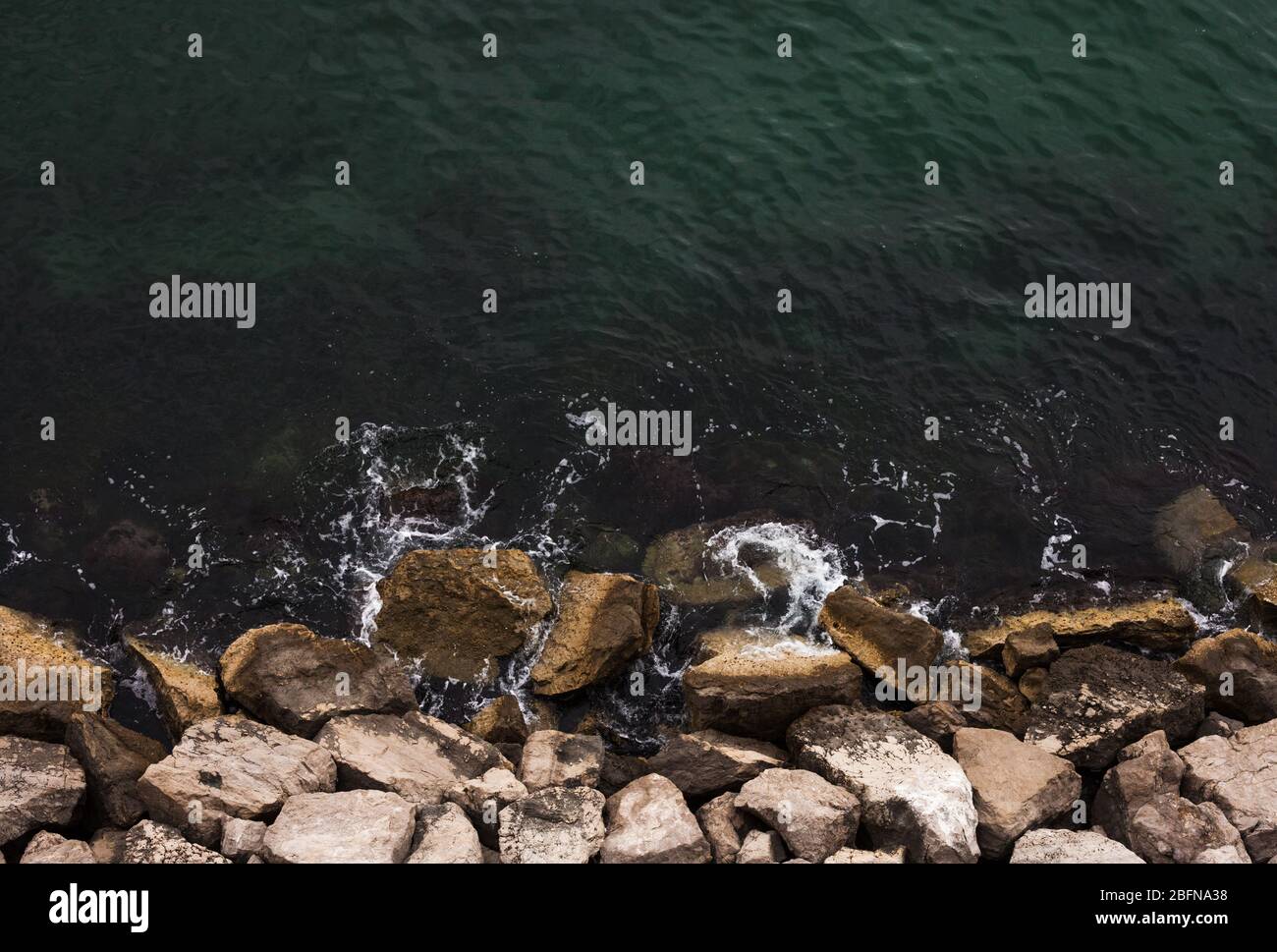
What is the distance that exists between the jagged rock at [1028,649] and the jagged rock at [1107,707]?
35cm

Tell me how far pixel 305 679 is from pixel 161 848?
Result: 11.2 feet

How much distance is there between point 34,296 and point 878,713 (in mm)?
16337

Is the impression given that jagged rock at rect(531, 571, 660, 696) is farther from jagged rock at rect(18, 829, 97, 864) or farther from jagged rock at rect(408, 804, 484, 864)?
jagged rock at rect(18, 829, 97, 864)

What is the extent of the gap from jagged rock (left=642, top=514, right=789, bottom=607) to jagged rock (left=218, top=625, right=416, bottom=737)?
451 centimetres

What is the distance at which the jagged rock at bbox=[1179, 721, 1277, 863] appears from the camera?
1612 cm

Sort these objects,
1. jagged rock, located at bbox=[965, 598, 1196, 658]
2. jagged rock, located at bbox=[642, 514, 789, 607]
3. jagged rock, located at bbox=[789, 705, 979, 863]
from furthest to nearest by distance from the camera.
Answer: jagged rock, located at bbox=[642, 514, 789, 607] < jagged rock, located at bbox=[965, 598, 1196, 658] < jagged rock, located at bbox=[789, 705, 979, 863]

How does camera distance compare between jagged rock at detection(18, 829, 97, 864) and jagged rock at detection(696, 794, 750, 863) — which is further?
jagged rock at detection(696, 794, 750, 863)

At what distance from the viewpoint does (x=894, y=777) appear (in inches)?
649

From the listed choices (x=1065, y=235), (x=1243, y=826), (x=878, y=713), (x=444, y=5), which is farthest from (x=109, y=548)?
(x=1065, y=235)

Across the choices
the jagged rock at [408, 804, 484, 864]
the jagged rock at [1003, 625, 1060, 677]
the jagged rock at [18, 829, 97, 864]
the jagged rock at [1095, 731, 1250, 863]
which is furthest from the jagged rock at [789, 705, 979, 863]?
the jagged rock at [18, 829, 97, 864]

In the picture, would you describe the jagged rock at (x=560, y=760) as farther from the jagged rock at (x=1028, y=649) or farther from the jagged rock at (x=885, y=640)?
the jagged rock at (x=1028, y=649)

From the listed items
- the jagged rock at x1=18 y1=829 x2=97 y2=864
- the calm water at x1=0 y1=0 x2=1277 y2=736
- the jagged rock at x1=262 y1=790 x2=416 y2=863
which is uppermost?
the calm water at x1=0 y1=0 x2=1277 y2=736

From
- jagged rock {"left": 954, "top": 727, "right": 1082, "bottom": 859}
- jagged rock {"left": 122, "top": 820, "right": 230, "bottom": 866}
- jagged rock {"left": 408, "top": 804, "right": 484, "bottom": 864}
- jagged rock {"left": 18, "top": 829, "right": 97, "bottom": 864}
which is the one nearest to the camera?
jagged rock {"left": 122, "top": 820, "right": 230, "bottom": 866}

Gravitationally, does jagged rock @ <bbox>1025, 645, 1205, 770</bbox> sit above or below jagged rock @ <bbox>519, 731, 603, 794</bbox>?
above
